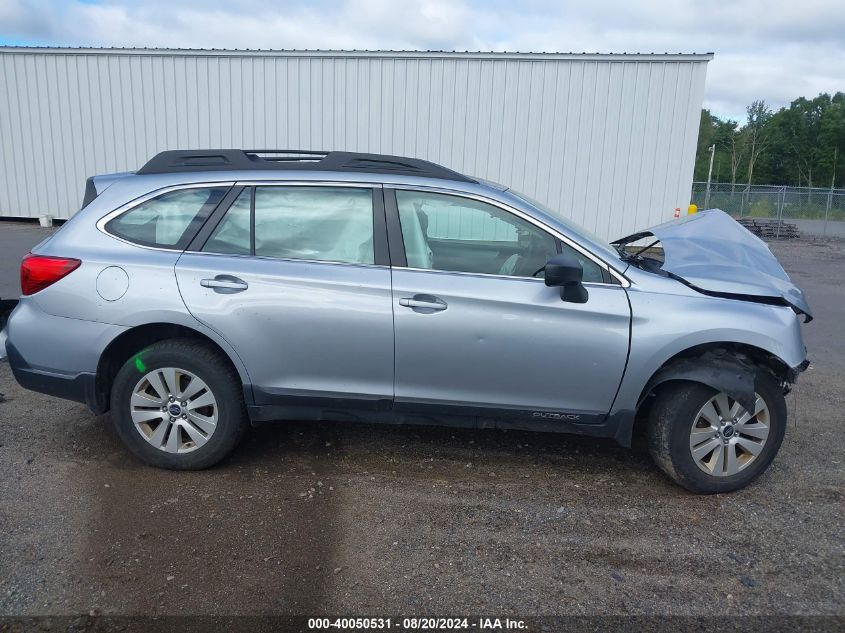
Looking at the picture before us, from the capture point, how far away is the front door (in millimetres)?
3713

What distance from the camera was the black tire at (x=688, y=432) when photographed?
3.76m

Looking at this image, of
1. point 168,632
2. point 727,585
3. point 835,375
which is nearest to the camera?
point 168,632

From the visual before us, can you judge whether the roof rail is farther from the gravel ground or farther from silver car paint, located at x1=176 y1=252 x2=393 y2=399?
the gravel ground

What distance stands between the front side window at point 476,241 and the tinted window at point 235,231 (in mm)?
887

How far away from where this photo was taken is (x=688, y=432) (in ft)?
12.4

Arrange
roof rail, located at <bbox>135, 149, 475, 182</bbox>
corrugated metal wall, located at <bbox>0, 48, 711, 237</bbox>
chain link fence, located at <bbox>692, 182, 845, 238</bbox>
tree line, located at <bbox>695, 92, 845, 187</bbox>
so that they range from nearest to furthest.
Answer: roof rail, located at <bbox>135, 149, 475, 182</bbox> → corrugated metal wall, located at <bbox>0, 48, 711, 237</bbox> → chain link fence, located at <bbox>692, 182, 845, 238</bbox> → tree line, located at <bbox>695, 92, 845, 187</bbox>

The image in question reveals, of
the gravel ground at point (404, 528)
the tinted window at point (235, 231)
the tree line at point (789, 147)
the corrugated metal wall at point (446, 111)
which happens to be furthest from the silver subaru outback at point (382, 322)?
the tree line at point (789, 147)

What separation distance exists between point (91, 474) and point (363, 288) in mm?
1946

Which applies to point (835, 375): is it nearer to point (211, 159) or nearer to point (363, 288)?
point (363, 288)

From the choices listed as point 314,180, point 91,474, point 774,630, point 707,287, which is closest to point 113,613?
point 91,474

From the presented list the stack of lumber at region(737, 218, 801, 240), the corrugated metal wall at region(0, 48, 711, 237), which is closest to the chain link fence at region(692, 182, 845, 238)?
the stack of lumber at region(737, 218, 801, 240)

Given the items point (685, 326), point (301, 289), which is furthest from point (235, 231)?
point (685, 326)

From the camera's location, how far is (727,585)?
10.1 feet

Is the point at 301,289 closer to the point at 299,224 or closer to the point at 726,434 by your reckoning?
the point at 299,224
